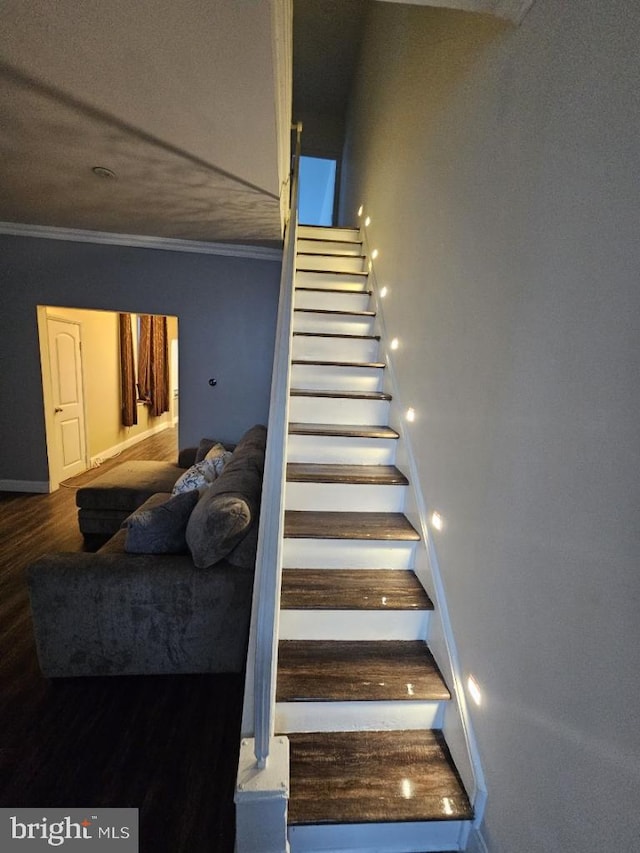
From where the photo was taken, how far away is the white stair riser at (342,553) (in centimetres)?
169

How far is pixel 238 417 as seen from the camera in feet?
14.0

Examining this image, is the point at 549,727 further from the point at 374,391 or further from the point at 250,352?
the point at 250,352

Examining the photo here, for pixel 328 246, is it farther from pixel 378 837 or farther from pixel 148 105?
pixel 378 837

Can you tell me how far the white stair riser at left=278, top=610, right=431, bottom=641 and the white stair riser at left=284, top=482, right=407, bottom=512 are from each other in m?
0.56

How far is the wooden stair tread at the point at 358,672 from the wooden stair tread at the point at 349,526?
0.42 meters

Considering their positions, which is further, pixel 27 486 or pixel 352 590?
pixel 27 486

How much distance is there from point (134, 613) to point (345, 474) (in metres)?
1.21

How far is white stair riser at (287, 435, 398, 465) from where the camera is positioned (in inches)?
83.3

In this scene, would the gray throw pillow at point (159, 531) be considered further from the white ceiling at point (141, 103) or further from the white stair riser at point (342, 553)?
the white ceiling at point (141, 103)

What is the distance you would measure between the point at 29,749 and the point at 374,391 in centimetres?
244

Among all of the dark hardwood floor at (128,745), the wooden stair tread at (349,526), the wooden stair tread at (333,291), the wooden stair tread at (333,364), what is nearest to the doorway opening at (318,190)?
the wooden stair tread at (333,291)

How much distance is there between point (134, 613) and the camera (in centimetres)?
171

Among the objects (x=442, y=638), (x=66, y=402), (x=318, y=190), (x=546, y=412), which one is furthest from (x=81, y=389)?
(x=546, y=412)

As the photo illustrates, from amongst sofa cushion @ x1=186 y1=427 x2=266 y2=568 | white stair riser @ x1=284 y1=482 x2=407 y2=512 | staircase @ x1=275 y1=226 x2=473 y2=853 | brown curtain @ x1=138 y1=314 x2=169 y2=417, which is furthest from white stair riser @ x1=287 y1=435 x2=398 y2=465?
brown curtain @ x1=138 y1=314 x2=169 y2=417
